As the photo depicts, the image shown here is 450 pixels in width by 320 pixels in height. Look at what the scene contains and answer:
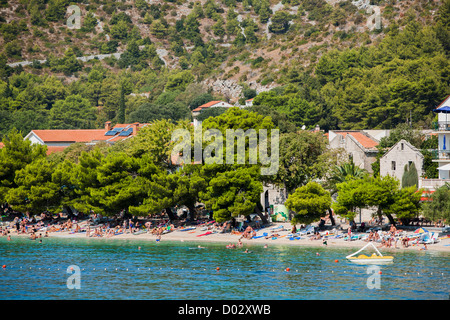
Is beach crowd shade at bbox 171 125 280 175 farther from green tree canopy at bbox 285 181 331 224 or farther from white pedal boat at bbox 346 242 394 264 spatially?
white pedal boat at bbox 346 242 394 264

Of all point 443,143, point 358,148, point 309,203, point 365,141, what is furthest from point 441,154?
point 309,203

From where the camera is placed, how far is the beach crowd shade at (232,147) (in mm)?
68438

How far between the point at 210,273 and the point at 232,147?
63.5ft

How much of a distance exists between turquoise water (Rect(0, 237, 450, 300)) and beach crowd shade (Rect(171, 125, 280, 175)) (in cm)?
980

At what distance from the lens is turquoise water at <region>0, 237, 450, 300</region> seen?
151 feet

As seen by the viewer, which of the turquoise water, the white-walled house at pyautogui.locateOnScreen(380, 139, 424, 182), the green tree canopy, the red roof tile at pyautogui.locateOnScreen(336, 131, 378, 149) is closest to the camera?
the turquoise water

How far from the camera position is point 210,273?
5247 cm

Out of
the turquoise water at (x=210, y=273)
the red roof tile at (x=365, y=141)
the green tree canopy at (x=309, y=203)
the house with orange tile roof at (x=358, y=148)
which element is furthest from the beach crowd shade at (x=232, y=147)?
the red roof tile at (x=365, y=141)

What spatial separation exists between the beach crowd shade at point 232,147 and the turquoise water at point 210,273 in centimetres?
980

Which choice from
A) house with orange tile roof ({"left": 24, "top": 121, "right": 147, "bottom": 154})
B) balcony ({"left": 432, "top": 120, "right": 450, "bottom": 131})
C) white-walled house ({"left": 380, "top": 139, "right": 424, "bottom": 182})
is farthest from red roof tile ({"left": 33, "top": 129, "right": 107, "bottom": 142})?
balcony ({"left": 432, "top": 120, "right": 450, "bottom": 131})

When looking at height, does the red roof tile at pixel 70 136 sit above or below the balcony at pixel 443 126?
above

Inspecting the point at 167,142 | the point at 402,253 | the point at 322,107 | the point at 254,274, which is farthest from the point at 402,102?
the point at 254,274

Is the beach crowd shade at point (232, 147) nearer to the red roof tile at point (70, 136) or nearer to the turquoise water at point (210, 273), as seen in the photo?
the turquoise water at point (210, 273)
